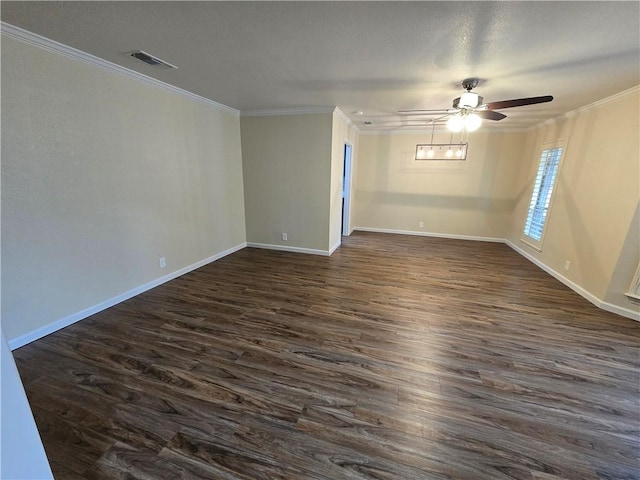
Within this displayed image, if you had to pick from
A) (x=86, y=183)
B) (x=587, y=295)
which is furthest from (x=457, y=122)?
(x=86, y=183)

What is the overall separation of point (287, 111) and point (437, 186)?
385 centimetres

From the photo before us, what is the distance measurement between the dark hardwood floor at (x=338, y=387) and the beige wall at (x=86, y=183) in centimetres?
42

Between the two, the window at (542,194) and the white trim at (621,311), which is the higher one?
the window at (542,194)

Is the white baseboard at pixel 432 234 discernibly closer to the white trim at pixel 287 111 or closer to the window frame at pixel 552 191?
the window frame at pixel 552 191

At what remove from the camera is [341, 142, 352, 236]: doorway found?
574cm

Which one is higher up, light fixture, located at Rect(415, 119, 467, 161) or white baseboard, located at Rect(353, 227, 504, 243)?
light fixture, located at Rect(415, 119, 467, 161)

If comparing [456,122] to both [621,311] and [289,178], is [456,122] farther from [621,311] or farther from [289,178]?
[621,311]

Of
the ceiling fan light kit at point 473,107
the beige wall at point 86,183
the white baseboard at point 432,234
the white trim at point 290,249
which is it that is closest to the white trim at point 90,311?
the beige wall at point 86,183

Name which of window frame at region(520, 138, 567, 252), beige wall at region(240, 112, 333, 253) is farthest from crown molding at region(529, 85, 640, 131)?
beige wall at region(240, 112, 333, 253)

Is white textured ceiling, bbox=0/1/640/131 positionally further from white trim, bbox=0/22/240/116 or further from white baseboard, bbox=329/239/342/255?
white baseboard, bbox=329/239/342/255

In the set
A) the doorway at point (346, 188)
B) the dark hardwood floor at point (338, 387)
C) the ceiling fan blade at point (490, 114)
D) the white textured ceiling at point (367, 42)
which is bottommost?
the dark hardwood floor at point (338, 387)

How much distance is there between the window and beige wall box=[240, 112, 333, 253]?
12.2ft

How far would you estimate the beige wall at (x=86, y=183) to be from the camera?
212 cm

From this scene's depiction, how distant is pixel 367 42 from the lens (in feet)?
6.67
